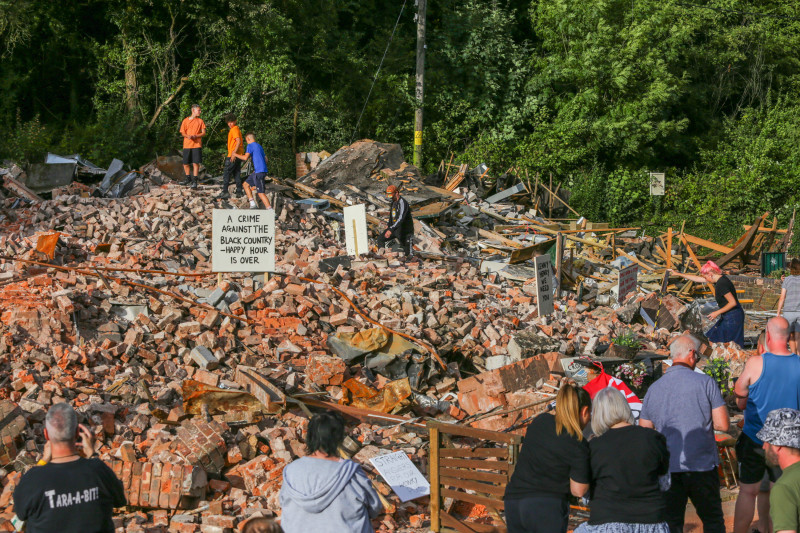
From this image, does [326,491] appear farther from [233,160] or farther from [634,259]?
[634,259]

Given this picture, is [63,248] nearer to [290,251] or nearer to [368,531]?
[290,251]

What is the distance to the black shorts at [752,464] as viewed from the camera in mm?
5574

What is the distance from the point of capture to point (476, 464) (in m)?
6.09

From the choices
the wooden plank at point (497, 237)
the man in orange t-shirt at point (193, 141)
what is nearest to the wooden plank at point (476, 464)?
the man in orange t-shirt at point (193, 141)

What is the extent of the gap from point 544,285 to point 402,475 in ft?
15.4

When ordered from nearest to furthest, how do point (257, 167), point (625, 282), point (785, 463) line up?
1. point (785, 463)
2. point (625, 282)
3. point (257, 167)

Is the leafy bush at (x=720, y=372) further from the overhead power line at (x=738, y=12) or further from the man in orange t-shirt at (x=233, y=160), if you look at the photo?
the overhead power line at (x=738, y=12)

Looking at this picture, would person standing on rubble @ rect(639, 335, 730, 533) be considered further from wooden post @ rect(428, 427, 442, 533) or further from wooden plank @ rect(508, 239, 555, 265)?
wooden plank @ rect(508, 239, 555, 265)

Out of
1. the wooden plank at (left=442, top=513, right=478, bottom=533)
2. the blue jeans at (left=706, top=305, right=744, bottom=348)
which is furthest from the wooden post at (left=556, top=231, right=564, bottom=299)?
the wooden plank at (left=442, top=513, right=478, bottom=533)

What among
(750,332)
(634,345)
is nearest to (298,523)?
(634,345)

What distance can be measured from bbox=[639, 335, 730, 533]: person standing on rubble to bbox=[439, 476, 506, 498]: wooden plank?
1286 mm

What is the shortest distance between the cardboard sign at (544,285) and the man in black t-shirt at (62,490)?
294 inches

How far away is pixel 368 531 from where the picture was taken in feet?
13.1

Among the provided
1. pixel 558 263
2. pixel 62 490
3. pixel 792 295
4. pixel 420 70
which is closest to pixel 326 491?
pixel 62 490
